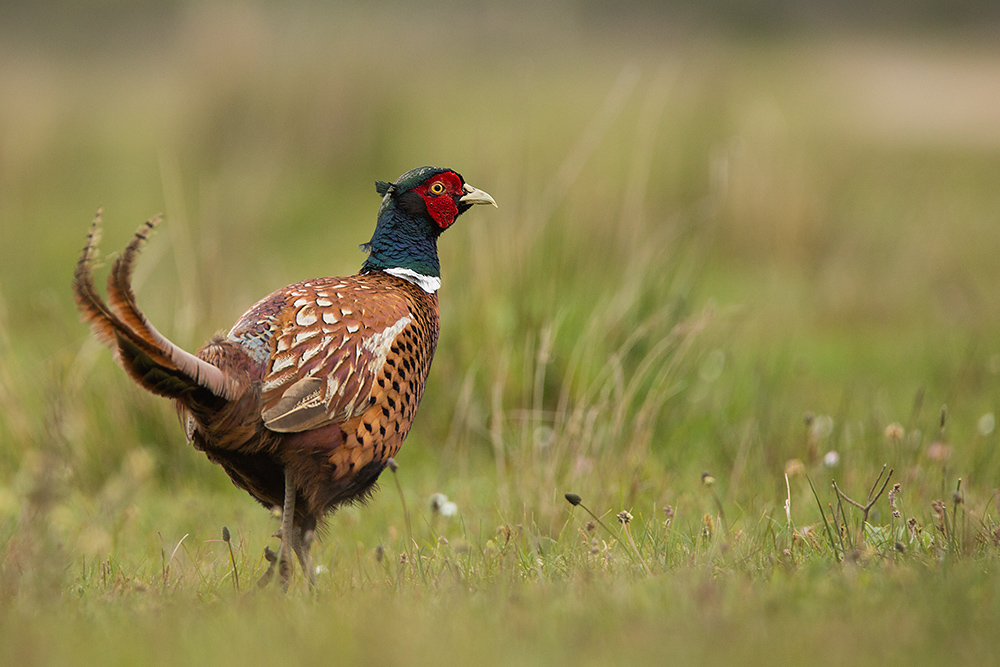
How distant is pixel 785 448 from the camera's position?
4.82 metres

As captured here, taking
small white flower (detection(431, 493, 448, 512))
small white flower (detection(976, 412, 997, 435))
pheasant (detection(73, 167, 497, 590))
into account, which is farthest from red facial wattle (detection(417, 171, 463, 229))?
small white flower (detection(976, 412, 997, 435))

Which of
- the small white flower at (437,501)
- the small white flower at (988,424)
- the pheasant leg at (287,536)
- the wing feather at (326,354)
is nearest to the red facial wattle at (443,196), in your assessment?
the wing feather at (326,354)

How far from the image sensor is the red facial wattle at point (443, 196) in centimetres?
394

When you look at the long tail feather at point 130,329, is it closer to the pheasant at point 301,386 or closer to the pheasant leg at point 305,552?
the pheasant at point 301,386

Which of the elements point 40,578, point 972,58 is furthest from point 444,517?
point 972,58

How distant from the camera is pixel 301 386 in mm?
3244

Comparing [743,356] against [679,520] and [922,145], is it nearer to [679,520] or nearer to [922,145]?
[679,520]

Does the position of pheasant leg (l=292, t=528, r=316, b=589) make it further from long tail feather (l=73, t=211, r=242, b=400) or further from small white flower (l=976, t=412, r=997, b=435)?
small white flower (l=976, t=412, r=997, b=435)

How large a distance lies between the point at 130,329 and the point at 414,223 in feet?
4.43

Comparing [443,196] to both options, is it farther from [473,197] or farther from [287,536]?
[287,536]

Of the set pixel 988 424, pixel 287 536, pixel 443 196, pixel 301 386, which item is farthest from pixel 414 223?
pixel 988 424

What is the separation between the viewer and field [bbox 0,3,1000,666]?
261 cm

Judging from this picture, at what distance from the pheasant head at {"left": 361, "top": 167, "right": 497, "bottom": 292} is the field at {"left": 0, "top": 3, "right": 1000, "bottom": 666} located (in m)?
0.70

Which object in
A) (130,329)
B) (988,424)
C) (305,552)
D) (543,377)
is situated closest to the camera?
(130,329)
